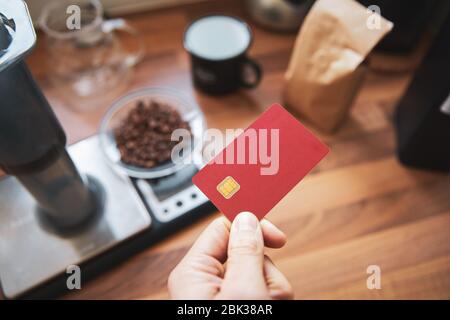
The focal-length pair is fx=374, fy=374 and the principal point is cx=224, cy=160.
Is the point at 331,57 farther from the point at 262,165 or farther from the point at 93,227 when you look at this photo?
the point at 93,227

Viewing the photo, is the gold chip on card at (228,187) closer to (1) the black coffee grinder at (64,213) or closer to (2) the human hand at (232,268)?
(2) the human hand at (232,268)

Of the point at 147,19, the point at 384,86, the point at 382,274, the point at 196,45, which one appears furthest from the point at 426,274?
the point at 147,19

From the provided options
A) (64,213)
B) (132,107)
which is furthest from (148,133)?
(64,213)

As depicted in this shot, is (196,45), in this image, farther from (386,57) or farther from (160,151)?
(386,57)

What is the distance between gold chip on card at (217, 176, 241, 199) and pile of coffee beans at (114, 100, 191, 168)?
240mm

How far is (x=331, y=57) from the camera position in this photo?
1.86 ft

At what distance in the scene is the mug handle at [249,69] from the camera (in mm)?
663

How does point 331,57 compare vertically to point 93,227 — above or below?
above

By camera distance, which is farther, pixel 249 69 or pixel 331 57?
pixel 249 69

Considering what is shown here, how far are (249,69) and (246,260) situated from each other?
432mm

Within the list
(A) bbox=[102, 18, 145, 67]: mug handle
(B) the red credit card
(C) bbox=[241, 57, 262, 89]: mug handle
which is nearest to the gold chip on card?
(B) the red credit card

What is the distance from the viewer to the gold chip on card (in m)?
0.39

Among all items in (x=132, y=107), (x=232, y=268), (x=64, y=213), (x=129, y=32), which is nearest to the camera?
(x=232, y=268)

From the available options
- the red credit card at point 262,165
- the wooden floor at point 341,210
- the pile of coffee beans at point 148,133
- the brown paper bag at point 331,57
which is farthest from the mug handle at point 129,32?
the red credit card at point 262,165
